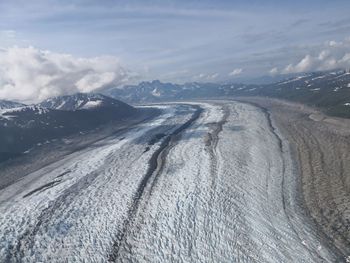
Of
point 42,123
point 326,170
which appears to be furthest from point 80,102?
point 326,170


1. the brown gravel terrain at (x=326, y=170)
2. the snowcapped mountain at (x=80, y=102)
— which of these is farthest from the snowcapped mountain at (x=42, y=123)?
the brown gravel terrain at (x=326, y=170)

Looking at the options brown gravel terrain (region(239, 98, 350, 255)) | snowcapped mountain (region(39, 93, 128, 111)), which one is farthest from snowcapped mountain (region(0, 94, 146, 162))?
brown gravel terrain (region(239, 98, 350, 255))

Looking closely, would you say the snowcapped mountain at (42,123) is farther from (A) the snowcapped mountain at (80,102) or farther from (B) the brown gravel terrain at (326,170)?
(B) the brown gravel terrain at (326,170)

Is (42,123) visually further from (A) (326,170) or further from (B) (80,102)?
(A) (326,170)

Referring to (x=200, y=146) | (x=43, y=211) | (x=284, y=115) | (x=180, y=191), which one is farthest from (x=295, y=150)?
(x=284, y=115)

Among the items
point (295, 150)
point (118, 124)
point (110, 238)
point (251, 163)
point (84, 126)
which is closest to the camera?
point (110, 238)

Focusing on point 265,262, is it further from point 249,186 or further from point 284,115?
point 284,115
